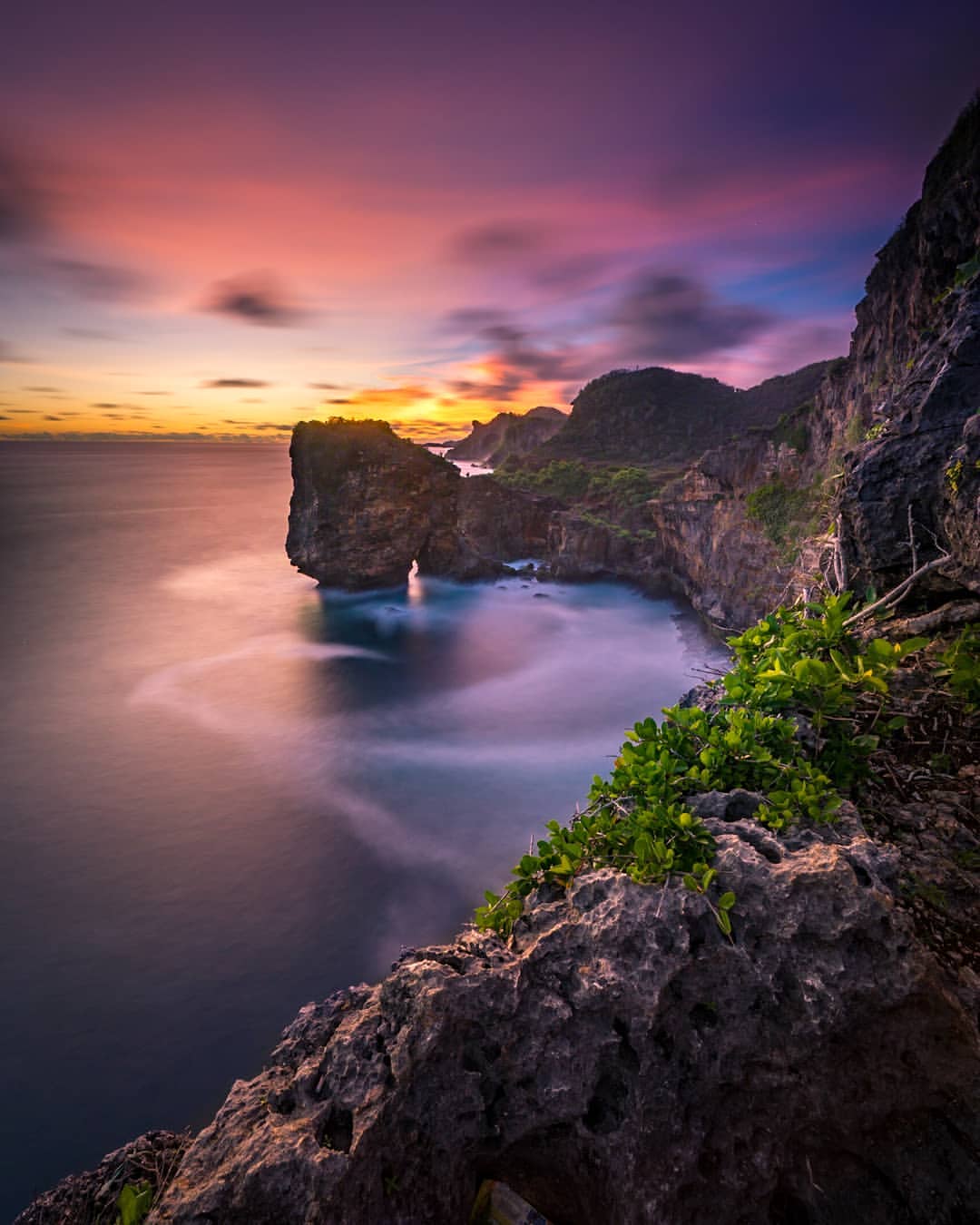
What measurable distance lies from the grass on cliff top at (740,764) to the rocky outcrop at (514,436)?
70.9 meters

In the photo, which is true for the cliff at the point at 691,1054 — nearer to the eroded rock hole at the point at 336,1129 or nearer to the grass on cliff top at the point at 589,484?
the eroded rock hole at the point at 336,1129

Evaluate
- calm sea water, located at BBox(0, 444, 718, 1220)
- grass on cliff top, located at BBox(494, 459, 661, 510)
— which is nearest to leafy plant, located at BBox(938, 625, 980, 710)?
calm sea water, located at BBox(0, 444, 718, 1220)

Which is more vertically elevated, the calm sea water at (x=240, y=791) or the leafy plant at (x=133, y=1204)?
the leafy plant at (x=133, y=1204)

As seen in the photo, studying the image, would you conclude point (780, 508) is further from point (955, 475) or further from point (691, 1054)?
point (691, 1054)

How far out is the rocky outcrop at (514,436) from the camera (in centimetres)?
8600

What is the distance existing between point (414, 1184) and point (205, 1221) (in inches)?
32.9

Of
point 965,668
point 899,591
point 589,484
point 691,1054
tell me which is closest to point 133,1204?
point 691,1054

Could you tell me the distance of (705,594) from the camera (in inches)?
1025

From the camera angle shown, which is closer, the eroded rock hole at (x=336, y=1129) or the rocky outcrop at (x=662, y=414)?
the eroded rock hole at (x=336, y=1129)

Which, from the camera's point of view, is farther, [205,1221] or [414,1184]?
[414,1184]

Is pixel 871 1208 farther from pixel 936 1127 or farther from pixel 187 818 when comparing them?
pixel 187 818

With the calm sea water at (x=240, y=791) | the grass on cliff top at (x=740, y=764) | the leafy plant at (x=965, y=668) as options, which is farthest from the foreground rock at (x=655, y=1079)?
the calm sea water at (x=240, y=791)

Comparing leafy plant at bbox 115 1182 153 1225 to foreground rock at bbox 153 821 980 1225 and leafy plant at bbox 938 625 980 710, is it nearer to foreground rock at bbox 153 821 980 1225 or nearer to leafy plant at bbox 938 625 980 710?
foreground rock at bbox 153 821 980 1225

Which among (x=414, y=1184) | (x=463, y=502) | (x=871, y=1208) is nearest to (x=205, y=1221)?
(x=414, y=1184)
